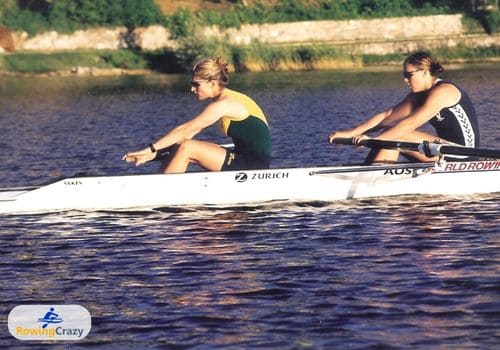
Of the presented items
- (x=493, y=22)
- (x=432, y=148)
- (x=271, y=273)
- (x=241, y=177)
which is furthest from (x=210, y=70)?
(x=493, y=22)

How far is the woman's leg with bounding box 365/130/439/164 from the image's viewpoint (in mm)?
19062

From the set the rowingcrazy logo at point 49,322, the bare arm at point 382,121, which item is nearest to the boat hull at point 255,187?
the bare arm at point 382,121

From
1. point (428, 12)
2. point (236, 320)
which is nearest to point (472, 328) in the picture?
point (236, 320)

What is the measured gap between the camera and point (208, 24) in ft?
253

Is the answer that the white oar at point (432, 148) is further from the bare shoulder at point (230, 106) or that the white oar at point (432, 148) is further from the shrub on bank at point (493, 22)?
the shrub on bank at point (493, 22)

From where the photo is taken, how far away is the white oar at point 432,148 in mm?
18172

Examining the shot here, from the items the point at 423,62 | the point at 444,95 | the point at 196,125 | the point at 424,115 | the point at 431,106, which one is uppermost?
the point at 423,62

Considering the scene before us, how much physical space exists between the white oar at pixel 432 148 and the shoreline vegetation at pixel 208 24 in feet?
170

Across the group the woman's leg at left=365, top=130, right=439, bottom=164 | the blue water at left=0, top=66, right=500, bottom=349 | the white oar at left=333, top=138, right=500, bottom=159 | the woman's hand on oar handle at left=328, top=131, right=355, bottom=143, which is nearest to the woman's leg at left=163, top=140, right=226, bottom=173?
the blue water at left=0, top=66, right=500, bottom=349

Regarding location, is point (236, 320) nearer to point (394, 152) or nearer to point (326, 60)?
point (394, 152)

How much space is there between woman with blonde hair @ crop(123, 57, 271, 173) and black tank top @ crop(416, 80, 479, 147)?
2.54 meters

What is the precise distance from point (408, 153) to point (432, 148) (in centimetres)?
101

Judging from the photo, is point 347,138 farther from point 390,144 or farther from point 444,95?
point 444,95

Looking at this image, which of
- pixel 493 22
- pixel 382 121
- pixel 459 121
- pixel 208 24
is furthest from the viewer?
pixel 208 24
